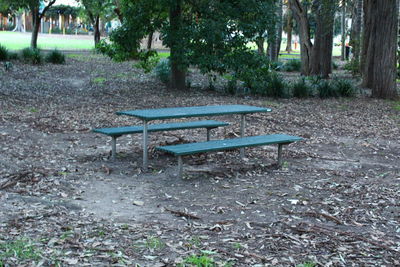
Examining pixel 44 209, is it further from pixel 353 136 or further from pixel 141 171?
pixel 353 136

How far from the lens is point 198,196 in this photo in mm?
6363

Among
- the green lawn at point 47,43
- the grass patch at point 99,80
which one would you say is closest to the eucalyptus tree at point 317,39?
the grass patch at point 99,80

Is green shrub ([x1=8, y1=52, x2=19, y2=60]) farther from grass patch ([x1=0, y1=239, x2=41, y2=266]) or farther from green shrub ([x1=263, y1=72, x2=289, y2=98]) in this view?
grass patch ([x1=0, y1=239, x2=41, y2=266])

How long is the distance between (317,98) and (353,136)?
4.70m

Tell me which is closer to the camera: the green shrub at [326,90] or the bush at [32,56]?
the green shrub at [326,90]

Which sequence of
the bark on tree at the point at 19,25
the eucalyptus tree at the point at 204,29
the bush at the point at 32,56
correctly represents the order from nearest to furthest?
the eucalyptus tree at the point at 204,29, the bush at the point at 32,56, the bark on tree at the point at 19,25

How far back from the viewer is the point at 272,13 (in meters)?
14.7

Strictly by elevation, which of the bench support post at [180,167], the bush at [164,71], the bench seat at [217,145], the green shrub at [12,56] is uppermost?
the green shrub at [12,56]

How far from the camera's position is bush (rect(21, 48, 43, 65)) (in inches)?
838

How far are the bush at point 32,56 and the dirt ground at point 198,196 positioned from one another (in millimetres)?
9931

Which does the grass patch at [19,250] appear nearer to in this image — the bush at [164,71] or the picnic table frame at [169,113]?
the picnic table frame at [169,113]

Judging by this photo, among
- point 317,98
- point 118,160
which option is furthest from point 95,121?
point 317,98

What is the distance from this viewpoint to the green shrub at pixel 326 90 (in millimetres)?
14968

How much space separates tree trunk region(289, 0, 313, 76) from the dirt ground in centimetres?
976
